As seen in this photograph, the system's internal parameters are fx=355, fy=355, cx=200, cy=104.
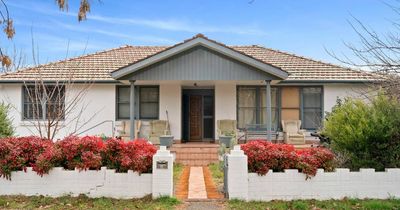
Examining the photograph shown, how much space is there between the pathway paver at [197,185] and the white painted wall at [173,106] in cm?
415

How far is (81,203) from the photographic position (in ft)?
25.8

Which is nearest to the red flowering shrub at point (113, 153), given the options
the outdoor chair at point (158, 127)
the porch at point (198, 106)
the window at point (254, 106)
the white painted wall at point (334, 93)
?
the porch at point (198, 106)

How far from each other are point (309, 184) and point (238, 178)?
1642 millimetres

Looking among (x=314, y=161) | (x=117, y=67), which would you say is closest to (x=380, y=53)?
(x=314, y=161)

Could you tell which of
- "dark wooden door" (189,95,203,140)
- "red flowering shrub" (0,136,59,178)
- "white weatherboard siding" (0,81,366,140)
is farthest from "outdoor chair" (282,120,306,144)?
"red flowering shrub" (0,136,59,178)

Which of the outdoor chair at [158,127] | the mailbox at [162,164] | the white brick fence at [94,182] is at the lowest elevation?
the white brick fence at [94,182]

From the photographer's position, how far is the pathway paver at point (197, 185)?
8.45 meters

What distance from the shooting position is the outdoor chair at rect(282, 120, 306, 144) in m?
15.5

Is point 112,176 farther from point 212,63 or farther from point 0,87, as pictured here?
point 0,87

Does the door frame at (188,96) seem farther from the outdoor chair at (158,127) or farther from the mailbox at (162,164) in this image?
the mailbox at (162,164)

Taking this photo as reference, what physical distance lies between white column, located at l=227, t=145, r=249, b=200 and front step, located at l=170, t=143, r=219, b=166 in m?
5.42

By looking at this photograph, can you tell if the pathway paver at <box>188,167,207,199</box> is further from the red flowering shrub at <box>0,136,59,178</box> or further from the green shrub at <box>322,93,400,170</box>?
the green shrub at <box>322,93,400,170</box>

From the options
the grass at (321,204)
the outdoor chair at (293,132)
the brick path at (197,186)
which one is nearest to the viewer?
the grass at (321,204)

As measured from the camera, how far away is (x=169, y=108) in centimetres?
1634
